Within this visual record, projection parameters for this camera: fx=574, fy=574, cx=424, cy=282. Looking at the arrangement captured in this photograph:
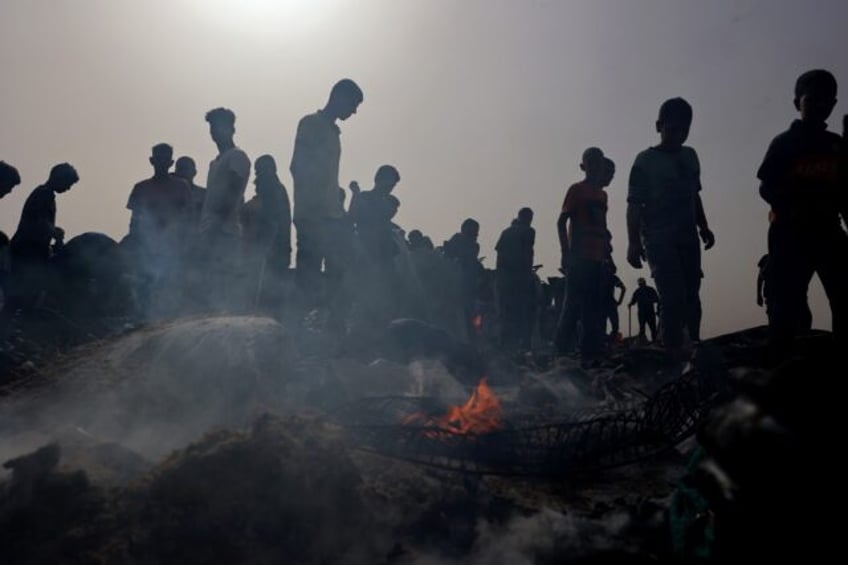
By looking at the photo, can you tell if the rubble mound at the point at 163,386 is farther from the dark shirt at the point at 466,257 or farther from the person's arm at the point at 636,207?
the dark shirt at the point at 466,257

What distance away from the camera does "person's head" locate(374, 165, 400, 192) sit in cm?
877

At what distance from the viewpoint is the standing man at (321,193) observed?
6320mm

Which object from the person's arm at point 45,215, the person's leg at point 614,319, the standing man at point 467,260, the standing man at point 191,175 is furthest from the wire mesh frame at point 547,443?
the person's leg at point 614,319

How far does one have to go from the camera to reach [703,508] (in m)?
1.97

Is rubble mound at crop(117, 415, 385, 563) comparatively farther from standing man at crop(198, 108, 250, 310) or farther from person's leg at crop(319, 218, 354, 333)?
standing man at crop(198, 108, 250, 310)

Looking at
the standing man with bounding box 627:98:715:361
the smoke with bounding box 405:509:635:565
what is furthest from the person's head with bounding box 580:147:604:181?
the smoke with bounding box 405:509:635:565

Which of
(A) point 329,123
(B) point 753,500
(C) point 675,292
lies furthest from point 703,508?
(A) point 329,123

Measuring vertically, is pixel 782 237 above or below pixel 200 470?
above

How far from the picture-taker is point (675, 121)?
5734 millimetres

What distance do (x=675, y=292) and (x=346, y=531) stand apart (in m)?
4.23

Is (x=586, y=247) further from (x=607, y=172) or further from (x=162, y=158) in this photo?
(x=162, y=158)

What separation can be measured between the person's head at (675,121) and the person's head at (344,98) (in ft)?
10.6

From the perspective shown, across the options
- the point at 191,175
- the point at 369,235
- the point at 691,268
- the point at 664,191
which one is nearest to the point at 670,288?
the point at 691,268

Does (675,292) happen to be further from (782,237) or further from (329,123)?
(329,123)
